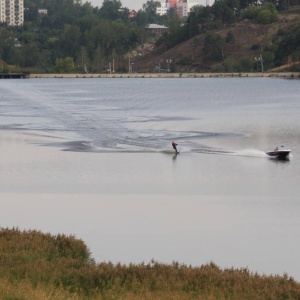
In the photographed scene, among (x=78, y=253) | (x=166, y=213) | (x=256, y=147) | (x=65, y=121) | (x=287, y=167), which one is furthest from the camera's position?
(x=65, y=121)

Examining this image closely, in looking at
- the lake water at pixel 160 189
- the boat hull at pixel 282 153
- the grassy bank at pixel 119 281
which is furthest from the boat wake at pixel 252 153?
the grassy bank at pixel 119 281

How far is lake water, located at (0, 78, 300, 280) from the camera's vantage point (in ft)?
84.8

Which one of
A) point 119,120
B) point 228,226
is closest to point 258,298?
point 228,226

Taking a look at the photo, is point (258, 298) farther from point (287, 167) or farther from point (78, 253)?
point (287, 167)

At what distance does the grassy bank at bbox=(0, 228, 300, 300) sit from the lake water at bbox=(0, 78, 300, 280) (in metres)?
3.20

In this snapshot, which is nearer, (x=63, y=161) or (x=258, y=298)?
(x=258, y=298)

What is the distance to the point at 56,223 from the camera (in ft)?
95.2

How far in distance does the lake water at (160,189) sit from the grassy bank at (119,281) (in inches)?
126

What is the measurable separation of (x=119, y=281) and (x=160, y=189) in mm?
16981

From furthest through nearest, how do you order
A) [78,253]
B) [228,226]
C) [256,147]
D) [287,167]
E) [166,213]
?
1. [256,147]
2. [287,167]
3. [166,213]
4. [228,226]
5. [78,253]

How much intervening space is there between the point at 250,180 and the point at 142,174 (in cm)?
444

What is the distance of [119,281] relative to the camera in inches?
750

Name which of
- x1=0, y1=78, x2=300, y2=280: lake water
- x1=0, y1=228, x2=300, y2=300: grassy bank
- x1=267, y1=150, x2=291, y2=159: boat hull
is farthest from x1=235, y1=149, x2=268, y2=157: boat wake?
x1=0, y1=228, x2=300, y2=300: grassy bank

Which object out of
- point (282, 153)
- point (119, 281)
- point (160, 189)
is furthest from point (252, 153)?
point (119, 281)
